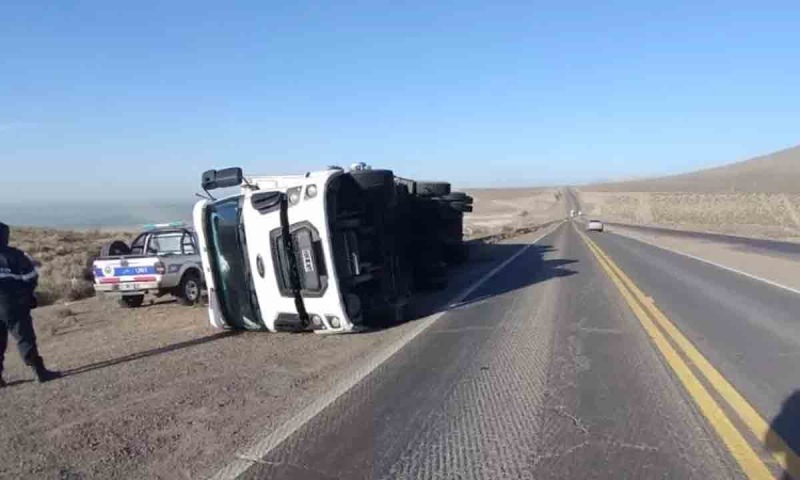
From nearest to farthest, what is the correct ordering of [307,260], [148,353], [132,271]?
[307,260] < [148,353] < [132,271]

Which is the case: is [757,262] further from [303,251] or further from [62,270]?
[62,270]

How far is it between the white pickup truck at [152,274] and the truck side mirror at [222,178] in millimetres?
5178

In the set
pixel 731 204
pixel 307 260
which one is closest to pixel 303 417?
pixel 307 260

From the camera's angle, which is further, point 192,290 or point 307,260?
point 192,290

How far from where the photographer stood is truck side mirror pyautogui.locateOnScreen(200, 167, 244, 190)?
33.0ft

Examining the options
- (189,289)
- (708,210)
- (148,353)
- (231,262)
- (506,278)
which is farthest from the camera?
(708,210)

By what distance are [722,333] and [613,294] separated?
4.30 metres

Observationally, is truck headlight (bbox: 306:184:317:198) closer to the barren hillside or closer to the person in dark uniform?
the person in dark uniform

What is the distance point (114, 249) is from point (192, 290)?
2.69 m

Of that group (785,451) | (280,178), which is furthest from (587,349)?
(280,178)

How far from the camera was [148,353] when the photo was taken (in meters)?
9.52

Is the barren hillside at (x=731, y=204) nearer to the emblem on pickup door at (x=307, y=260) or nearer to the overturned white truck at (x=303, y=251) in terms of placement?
the overturned white truck at (x=303, y=251)

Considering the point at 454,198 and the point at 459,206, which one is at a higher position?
the point at 454,198

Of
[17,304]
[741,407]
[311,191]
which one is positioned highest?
[311,191]
